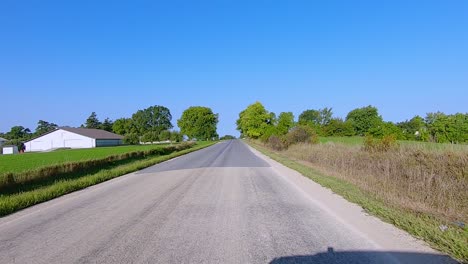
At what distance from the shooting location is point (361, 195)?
10.2 metres

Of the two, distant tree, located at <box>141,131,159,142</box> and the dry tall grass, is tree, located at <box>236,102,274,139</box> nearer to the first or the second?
distant tree, located at <box>141,131,159,142</box>

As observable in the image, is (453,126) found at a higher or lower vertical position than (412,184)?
higher

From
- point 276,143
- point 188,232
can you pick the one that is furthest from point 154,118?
point 188,232

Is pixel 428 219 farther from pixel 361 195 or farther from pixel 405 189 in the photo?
pixel 405 189

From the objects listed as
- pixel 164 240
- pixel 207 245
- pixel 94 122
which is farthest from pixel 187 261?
pixel 94 122

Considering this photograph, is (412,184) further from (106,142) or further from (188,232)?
(106,142)

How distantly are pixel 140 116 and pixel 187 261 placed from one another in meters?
152

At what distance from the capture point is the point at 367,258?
4895 millimetres

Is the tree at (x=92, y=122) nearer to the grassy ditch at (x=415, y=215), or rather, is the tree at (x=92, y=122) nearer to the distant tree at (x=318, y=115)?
the distant tree at (x=318, y=115)

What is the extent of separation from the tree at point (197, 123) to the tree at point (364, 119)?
184 feet

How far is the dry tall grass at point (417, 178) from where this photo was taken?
8656 mm

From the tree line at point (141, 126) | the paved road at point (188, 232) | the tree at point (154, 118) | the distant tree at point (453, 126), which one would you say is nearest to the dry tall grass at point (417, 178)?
the paved road at point (188, 232)

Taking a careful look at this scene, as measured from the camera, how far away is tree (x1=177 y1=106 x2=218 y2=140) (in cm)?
13838

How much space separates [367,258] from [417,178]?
838 centimetres
